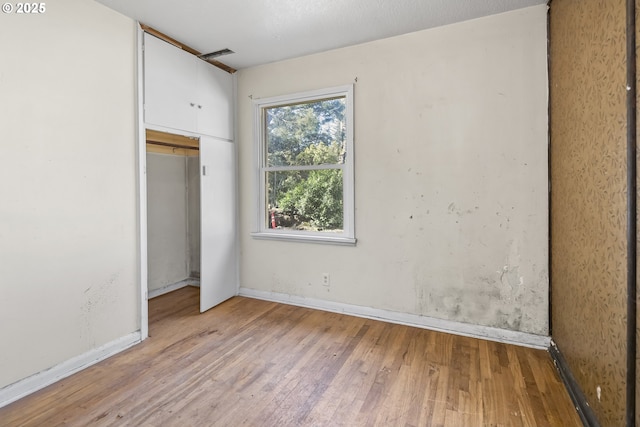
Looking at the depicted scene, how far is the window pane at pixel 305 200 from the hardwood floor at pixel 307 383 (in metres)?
1.08

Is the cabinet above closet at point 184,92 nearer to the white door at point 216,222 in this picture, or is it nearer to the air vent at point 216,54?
the air vent at point 216,54

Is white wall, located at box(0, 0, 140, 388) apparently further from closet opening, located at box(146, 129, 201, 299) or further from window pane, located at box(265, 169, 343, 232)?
window pane, located at box(265, 169, 343, 232)

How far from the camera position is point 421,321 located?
2.81m

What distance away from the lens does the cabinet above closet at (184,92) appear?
8.72ft

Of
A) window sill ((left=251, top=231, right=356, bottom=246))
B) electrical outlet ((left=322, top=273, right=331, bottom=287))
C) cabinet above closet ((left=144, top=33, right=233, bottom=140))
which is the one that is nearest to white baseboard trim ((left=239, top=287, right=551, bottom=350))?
electrical outlet ((left=322, top=273, right=331, bottom=287))

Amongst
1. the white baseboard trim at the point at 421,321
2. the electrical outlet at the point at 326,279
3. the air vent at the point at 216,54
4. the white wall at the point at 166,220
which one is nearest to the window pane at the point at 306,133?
the air vent at the point at 216,54

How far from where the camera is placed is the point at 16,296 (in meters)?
1.87

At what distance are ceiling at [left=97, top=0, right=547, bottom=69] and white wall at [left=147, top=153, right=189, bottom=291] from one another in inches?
60.6

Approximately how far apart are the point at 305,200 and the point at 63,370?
2349 millimetres

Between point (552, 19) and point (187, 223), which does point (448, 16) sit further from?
point (187, 223)

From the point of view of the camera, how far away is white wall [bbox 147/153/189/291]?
3.71 metres

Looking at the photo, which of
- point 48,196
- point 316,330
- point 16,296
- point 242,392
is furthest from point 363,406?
point 48,196

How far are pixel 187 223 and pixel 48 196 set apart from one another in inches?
86.1

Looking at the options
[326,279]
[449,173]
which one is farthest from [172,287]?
[449,173]
